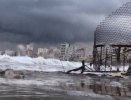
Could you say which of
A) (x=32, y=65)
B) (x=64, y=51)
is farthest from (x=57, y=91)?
(x=64, y=51)

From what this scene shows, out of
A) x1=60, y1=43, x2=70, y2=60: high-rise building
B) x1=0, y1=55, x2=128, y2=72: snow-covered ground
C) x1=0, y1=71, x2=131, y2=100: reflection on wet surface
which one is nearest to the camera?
x1=0, y1=71, x2=131, y2=100: reflection on wet surface

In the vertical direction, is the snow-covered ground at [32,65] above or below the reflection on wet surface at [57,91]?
above

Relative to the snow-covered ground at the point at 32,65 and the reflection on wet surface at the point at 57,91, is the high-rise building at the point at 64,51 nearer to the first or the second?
the snow-covered ground at the point at 32,65

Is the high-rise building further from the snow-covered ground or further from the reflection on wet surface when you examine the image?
the reflection on wet surface

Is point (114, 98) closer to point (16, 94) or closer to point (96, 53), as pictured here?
point (16, 94)

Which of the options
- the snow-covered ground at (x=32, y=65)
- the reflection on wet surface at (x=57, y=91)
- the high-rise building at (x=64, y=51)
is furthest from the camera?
the high-rise building at (x=64, y=51)

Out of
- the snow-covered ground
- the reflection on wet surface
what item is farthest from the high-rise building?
the reflection on wet surface

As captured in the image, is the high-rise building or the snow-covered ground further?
the high-rise building

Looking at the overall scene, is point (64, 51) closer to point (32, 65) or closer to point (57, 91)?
point (32, 65)

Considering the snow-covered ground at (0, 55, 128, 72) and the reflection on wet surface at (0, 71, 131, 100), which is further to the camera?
the snow-covered ground at (0, 55, 128, 72)

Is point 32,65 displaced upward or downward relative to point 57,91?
upward

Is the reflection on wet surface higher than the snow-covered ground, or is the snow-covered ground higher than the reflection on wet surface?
the snow-covered ground

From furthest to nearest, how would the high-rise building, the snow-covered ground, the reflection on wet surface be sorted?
1. the high-rise building
2. the snow-covered ground
3. the reflection on wet surface

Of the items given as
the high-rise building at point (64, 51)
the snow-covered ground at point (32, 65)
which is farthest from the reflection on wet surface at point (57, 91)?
the high-rise building at point (64, 51)
